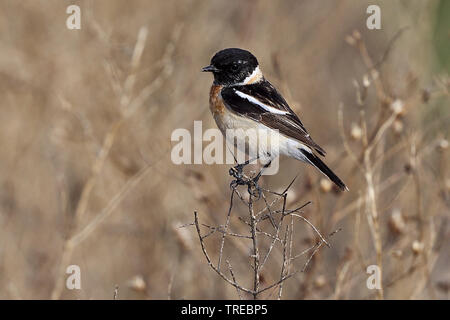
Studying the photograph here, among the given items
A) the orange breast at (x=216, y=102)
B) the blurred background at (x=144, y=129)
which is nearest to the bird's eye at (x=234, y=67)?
the orange breast at (x=216, y=102)

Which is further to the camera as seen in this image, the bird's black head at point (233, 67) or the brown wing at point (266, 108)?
the bird's black head at point (233, 67)

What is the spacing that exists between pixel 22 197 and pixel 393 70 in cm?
397

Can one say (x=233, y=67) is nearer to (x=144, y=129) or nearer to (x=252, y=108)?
(x=252, y=108)

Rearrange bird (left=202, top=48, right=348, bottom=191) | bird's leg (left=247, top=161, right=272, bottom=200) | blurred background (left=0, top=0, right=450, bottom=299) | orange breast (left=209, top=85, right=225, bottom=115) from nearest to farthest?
bird's leg (left=247, top=161, right=272, bottom=200)
bird (left=202, top=48, right=348, bottom=191)
orange breast (left=209, top=85, right=225, bottom=115)
blurred background (left=0, top=0, right=450, bottom=299)

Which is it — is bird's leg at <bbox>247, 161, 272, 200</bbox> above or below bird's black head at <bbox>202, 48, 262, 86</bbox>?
below

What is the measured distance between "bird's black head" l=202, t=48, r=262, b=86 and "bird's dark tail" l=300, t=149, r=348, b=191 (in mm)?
710

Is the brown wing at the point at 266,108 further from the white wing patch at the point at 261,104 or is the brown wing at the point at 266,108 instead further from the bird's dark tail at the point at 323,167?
the bird's dark tail at the point at 323,167

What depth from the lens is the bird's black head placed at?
4715 mm

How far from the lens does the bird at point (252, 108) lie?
14.8 ft

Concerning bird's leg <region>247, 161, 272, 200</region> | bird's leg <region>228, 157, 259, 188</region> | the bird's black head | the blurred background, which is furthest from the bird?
the blurred background

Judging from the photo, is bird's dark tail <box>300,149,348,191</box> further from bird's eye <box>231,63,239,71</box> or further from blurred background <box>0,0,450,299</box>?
blurred background <box>0,0,450,299</box>

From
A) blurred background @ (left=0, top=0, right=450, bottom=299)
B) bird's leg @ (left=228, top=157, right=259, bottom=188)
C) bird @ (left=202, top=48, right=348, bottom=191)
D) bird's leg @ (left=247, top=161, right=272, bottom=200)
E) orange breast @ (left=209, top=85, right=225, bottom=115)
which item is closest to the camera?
bird's leg @ (left=247, top=161, right=272, bottom=200)

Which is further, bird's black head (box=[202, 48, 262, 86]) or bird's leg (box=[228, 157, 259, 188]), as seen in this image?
bird's black head (box=[202, 48, 262, 86])
